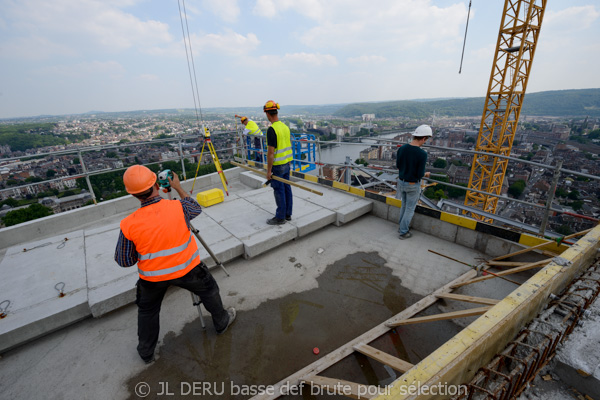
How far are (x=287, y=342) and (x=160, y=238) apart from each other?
1615 millimetres

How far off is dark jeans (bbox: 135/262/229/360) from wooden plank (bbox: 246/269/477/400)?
37.9 inches

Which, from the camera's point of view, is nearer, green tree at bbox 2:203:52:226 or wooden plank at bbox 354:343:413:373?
wooden plank at bbox 354:343:413:373

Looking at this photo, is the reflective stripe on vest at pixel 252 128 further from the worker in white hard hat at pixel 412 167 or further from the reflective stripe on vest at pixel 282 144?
the worker in white hard hat at pixel 412 167

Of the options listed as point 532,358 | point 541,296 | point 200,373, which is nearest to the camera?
point 532,358

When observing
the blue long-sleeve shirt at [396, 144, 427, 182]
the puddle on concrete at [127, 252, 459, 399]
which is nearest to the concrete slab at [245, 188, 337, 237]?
the puddle on concrete at [127, 252, 459, 399]

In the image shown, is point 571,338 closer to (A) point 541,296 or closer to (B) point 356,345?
(A) point 541,296

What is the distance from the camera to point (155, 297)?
225 centimetres

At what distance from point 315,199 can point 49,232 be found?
5514mm

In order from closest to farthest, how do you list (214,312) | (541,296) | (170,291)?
(541,296), (214,312), (170,291)

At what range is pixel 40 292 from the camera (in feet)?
10.0

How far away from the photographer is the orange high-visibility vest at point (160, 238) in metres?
1.97

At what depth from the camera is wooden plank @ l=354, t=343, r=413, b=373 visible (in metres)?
1.94

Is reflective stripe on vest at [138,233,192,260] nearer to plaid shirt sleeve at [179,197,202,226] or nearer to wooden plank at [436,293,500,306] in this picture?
plaid shirt sleeve at [179,197,202,226]

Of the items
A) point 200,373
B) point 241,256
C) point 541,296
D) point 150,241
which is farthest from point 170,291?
point 541,296
